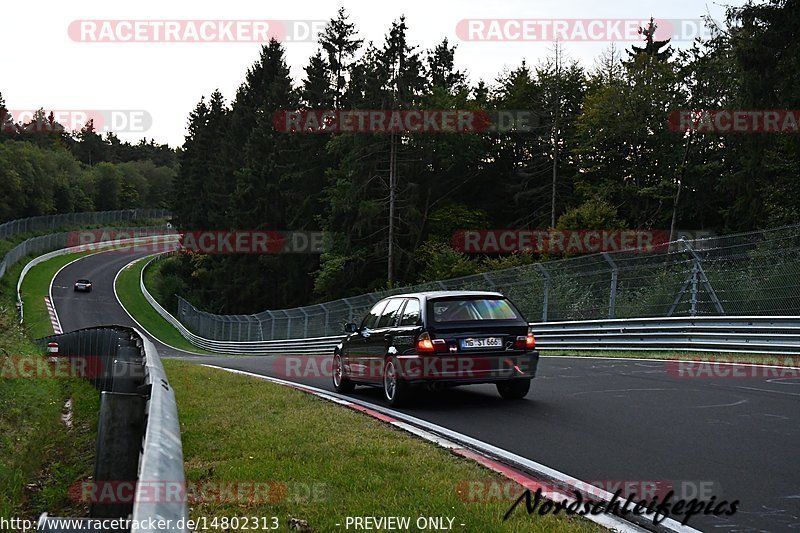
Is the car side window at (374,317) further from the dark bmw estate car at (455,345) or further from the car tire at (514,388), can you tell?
the car tire at (514,388)

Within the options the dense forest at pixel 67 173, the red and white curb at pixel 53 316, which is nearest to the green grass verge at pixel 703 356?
the red and white curb at pixel 53 316

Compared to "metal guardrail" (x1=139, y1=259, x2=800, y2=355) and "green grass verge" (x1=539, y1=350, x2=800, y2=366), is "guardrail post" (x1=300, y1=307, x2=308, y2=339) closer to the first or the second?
"metal guardrail" (x1=139, y1=259, x2=800, y2=355)

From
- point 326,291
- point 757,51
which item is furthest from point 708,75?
point 326,291

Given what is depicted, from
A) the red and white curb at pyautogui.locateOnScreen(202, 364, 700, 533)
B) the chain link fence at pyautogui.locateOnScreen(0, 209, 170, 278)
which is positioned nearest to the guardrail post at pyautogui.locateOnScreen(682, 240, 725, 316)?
the red and white curb at pyautogui.locateOnScreen(202, 364, 700, 533)

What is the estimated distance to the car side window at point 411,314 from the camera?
11039 millimetres

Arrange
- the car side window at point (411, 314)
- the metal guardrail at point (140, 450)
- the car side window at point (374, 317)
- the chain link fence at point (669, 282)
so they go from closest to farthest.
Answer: the metal guardrail at point (140, 450), the car side window at point (411, 314), the car side window at point (374, 317), the chain link fence at point (669, 282)

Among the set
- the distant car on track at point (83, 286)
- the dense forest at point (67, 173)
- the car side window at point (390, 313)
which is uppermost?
the dense forest at point (67, 173)

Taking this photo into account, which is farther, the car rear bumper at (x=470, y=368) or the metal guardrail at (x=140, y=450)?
the car rear bumper at (x=470, y=368)

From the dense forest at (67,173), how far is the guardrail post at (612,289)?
86801mm

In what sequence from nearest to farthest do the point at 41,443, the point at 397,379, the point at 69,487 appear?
1. the point at 69,487
2. the point at 41,443
3. the point at 397,379

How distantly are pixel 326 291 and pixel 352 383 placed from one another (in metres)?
39.9

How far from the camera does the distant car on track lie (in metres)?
75.6

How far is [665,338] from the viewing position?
18062 millimetres

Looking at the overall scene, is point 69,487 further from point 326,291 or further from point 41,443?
point 326,291
